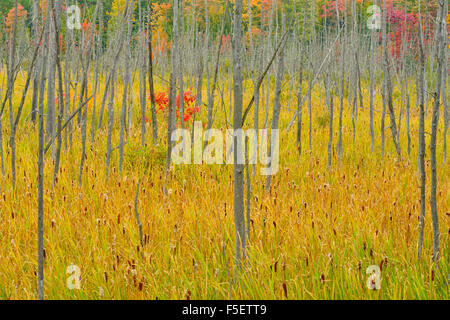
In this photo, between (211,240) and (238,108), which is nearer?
(238,108)

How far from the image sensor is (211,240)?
1881mm

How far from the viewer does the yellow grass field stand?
1.53m

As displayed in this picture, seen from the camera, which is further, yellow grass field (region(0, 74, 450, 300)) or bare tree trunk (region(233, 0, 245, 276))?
yellow grass field (region(0, 74, 450, 300))

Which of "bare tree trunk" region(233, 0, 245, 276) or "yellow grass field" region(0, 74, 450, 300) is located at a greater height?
"bare tree trunk" region(233, 0, 245, 276)

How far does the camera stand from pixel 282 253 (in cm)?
175

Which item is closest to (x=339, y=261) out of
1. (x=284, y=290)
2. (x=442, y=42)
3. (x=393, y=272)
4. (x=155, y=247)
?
(x=393, y=272)

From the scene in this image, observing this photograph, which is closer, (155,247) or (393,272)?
(393,272)

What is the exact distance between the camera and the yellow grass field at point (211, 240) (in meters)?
1.53

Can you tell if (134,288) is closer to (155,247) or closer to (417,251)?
(155,247)

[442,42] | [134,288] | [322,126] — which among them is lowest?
[134,288]

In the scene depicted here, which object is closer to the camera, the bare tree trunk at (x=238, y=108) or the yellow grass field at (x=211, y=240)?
the bare tree trunk at (x=238, y=108)

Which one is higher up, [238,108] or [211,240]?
[238,108]

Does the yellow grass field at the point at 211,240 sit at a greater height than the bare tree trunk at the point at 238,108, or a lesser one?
lesser
